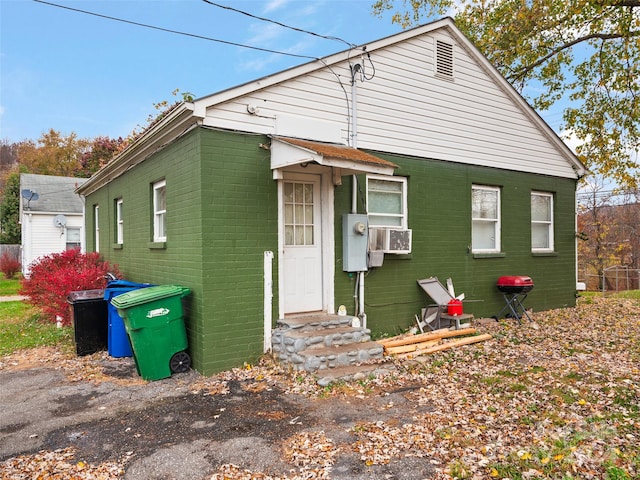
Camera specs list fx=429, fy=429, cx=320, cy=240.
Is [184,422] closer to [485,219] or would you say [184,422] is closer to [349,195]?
[349,195]

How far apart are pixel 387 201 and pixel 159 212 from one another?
4.07 metres

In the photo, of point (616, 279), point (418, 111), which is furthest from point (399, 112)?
point (616, 279)

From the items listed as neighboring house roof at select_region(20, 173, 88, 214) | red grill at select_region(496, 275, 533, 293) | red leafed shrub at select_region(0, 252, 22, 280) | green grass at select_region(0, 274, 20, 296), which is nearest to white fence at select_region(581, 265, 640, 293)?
red grill at select_region(496, 275, 533, 293)

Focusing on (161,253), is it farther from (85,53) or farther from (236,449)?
(85,53)

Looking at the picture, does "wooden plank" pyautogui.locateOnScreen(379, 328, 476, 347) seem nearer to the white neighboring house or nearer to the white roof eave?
the white roof eave

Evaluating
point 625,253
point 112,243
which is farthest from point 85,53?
point 625,253

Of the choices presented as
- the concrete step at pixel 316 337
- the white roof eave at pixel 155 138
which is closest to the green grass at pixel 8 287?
the white roof eave at pixel 155 138

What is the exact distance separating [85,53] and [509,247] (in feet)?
51.4

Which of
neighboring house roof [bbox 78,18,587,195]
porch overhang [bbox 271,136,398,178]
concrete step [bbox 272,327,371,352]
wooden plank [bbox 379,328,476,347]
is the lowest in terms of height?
wooden plank [bbox 379,328,476,347]

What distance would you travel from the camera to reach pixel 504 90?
9.52m

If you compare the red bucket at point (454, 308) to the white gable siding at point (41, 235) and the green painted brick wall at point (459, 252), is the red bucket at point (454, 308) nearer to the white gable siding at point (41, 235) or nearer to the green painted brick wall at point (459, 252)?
the green painted brick wall at point (459, 252)

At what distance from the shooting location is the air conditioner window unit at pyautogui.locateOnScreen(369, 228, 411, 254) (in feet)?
23.6

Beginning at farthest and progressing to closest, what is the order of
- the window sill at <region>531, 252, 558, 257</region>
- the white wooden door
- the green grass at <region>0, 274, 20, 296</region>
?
the green grass at <region>0, 274, 20, 296</region> → the window sill at <region>531, 252, 558, 257</region> → the white wooden door

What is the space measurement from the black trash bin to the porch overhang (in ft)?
12.1
